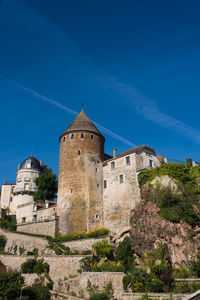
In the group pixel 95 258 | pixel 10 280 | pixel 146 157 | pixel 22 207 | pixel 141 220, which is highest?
pixel 146 157

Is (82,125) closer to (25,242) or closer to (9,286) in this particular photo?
(25,242)

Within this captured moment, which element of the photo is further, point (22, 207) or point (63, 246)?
point (22, 207)

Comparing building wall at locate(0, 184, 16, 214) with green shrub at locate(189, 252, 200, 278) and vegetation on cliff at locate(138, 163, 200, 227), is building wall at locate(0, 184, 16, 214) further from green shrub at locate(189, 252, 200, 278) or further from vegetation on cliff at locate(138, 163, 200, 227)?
green shrub at locate(189, 252, 200, 278)

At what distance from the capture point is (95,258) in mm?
26594

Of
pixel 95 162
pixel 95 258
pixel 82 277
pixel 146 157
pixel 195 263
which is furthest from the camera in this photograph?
pixel 95 162

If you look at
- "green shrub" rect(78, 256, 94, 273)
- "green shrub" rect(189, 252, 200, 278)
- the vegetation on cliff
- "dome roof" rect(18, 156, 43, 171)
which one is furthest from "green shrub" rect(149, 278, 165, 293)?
"dome roof" rect(18, 156, 43, 171)

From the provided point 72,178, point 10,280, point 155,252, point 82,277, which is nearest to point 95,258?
point 82,277

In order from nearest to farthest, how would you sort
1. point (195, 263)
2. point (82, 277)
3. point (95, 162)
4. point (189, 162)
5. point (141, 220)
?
point (195, 263)
point (82, 277)
point (141, 220)
point (189, 162)
point (95, 162)

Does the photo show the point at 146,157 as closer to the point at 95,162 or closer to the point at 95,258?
the point at 95,162

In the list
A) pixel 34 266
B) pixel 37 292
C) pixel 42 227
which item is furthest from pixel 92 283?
pixel 42 227

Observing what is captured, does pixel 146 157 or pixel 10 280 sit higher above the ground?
pixel 146 157

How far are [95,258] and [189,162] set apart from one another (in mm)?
13944

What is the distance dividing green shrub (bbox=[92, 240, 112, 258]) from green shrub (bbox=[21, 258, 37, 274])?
591cm

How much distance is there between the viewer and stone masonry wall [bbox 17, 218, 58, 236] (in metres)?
33.5
